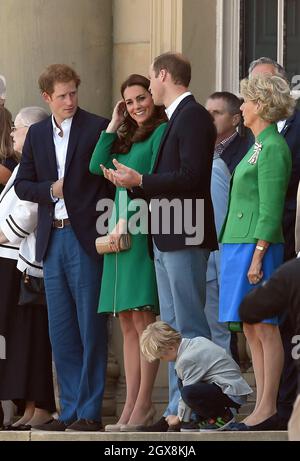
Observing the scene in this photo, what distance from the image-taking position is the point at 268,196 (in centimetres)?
1016

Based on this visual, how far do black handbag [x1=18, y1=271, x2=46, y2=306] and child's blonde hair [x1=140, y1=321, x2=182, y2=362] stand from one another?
1.26 meters

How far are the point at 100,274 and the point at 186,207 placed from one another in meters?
0.82

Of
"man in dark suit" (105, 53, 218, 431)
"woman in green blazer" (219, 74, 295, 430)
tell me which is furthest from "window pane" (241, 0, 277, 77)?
"woman in green blazer" (219, 74, 295, 430)

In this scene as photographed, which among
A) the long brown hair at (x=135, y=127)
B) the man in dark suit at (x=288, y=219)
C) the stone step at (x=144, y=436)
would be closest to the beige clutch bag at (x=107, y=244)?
the long brown hair at (x=135, y=127)

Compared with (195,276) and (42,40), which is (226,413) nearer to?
(195,276)

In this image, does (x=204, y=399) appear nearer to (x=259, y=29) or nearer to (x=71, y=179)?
(x=71, y=179)

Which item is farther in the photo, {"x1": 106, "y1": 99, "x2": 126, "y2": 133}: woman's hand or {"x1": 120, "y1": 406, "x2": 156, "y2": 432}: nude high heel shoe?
{"x1": 106, "y1": 99, "x2": 126, "y2": 133}: woman's hand

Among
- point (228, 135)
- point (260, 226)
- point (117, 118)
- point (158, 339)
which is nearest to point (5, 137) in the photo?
point (117, 118)

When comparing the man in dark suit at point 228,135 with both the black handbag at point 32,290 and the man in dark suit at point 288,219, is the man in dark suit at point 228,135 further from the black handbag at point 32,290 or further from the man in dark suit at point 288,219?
the black handbag at point 32,290

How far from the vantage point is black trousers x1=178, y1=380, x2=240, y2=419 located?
33.2ft

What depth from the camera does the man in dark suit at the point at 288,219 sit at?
33.8ft

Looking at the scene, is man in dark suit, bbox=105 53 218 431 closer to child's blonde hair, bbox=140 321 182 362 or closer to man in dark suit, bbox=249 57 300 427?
child's blonde hair, bbox=140 321 182 362

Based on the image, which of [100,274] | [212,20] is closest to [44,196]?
[100,274]

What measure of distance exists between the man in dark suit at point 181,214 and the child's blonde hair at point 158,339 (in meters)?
0.16
